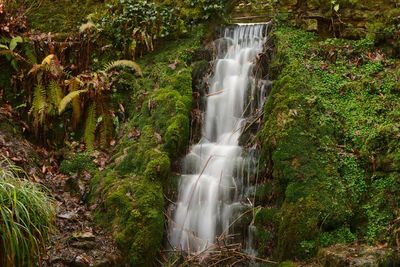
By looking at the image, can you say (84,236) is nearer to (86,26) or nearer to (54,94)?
(54,94)

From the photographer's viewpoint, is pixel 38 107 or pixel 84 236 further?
pixel 38 107

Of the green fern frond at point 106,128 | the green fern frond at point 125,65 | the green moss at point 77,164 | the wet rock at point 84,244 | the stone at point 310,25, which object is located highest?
the stone at point 310,25

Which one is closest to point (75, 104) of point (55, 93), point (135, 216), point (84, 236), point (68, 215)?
point (55, 93)

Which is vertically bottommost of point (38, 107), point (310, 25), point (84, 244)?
point (84, 244)

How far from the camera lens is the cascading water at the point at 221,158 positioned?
6742 millimetres

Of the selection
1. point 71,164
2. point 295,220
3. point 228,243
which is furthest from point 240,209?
point 71,164

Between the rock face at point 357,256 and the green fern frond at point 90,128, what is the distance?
4459 millimetres

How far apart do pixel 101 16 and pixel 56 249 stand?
6130 millimetres

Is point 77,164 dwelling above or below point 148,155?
below

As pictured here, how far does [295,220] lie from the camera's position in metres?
6.02

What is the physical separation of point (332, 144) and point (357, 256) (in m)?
2.07

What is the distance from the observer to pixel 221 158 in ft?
24.4

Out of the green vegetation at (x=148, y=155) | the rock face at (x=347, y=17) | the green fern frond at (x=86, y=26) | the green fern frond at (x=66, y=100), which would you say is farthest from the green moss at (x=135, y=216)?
the rock face at (x=347, y=17)

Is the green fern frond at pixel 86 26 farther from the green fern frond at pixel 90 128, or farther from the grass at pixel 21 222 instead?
the grass at pixel 21 222
